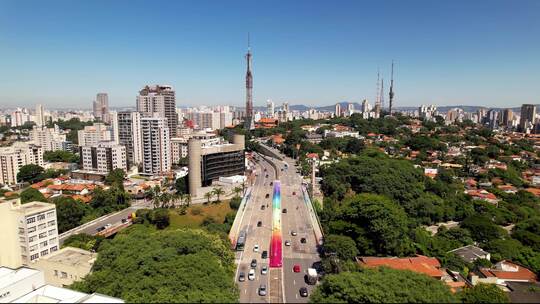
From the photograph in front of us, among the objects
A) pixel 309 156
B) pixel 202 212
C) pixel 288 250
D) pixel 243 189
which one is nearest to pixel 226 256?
pixel 288 250

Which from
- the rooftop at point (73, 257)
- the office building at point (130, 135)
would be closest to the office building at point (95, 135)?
the office building at point (130, 135)

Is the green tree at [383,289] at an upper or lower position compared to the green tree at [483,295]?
upper

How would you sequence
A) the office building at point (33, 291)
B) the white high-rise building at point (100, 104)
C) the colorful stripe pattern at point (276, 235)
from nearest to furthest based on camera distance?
the office building at point (33, 291)
the colorful stripe pattern at point (276, 235)
the white high-rise building at point (100, 104)

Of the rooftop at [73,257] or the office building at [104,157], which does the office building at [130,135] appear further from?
the rooftop at [73,257]

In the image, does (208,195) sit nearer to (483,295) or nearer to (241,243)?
(241,243)

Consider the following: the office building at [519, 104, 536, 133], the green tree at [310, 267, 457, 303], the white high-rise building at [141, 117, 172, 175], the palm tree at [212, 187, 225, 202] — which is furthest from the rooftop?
the office building at [519, 104, 536, 133]

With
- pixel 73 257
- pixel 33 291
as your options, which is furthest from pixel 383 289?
pixel 73 257
